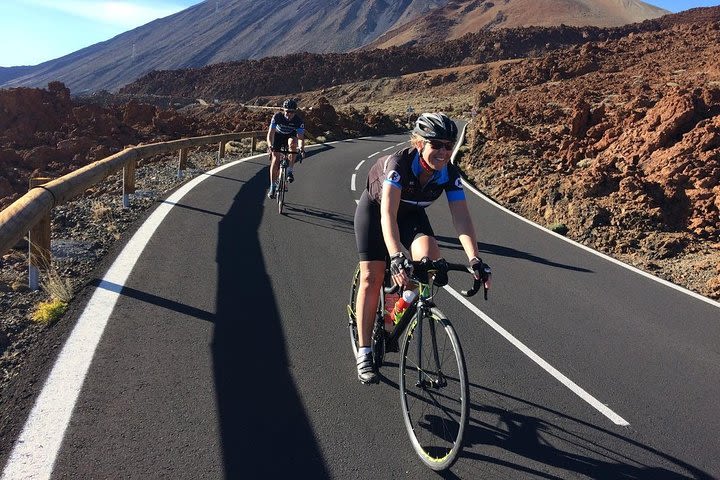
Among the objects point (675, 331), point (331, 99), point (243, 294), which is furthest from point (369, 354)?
point (331, 99)

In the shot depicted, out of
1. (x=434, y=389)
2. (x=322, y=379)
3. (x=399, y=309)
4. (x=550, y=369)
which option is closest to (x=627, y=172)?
(x=550, y=369)

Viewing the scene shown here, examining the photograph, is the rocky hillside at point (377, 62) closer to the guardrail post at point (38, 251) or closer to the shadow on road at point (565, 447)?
the guardrail post at point (38, 251)

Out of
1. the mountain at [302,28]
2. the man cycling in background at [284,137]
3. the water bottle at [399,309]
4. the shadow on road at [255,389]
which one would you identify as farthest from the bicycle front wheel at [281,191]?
the mountain at [302,28]

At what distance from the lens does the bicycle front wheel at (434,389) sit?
10.8 feet

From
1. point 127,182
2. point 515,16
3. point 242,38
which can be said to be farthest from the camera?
point 242,38

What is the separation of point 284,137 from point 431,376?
846cm

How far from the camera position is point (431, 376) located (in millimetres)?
3709

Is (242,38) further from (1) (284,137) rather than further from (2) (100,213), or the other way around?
(2) (100,213)

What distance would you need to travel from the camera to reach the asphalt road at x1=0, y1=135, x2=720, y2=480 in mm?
3391

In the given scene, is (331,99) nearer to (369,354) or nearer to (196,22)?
(369,354)

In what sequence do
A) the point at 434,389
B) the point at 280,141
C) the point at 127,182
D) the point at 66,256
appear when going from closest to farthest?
1. the point at 434,389
2. the point at 66,256
3. the point at 127,182
4. the point at 280,141

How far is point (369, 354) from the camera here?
4.13 meters

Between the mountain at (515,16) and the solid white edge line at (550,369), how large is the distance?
12325 centimetres

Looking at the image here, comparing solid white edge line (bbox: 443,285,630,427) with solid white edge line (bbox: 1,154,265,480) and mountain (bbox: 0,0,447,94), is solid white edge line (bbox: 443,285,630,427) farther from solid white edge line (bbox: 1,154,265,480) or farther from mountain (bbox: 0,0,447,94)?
mountain (bbox: 0,0,447,94)
